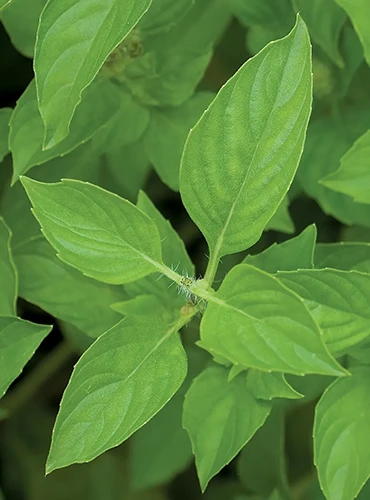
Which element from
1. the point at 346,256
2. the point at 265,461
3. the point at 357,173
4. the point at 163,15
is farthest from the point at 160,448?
the point at 163,15

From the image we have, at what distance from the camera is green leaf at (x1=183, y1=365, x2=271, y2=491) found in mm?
944

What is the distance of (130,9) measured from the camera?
819mm

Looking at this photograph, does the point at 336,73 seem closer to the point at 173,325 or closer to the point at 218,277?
the point at 218,277

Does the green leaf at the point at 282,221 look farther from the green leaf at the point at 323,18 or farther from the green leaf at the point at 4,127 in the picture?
the green leaf at the point at 4,127

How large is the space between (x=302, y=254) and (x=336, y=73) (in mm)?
509

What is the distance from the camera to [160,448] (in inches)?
56.2

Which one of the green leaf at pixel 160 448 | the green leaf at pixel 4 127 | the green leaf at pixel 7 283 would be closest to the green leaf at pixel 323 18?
the green leaf at pixel 4 127

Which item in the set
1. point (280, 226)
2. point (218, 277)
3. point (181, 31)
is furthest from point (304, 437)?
point (181, 31)

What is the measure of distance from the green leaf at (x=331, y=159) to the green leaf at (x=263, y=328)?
0.49 meters

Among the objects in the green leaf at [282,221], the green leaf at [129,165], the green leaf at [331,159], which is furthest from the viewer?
the green leaf at [129,165]

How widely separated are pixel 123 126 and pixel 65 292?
0.29 metres

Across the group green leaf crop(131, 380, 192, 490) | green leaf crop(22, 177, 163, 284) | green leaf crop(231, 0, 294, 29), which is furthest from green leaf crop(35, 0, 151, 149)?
green leaf crop(131, 380, 192, 490)

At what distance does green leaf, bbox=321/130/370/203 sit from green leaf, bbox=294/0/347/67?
26 centimetres

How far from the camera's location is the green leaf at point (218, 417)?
3.10 ft
